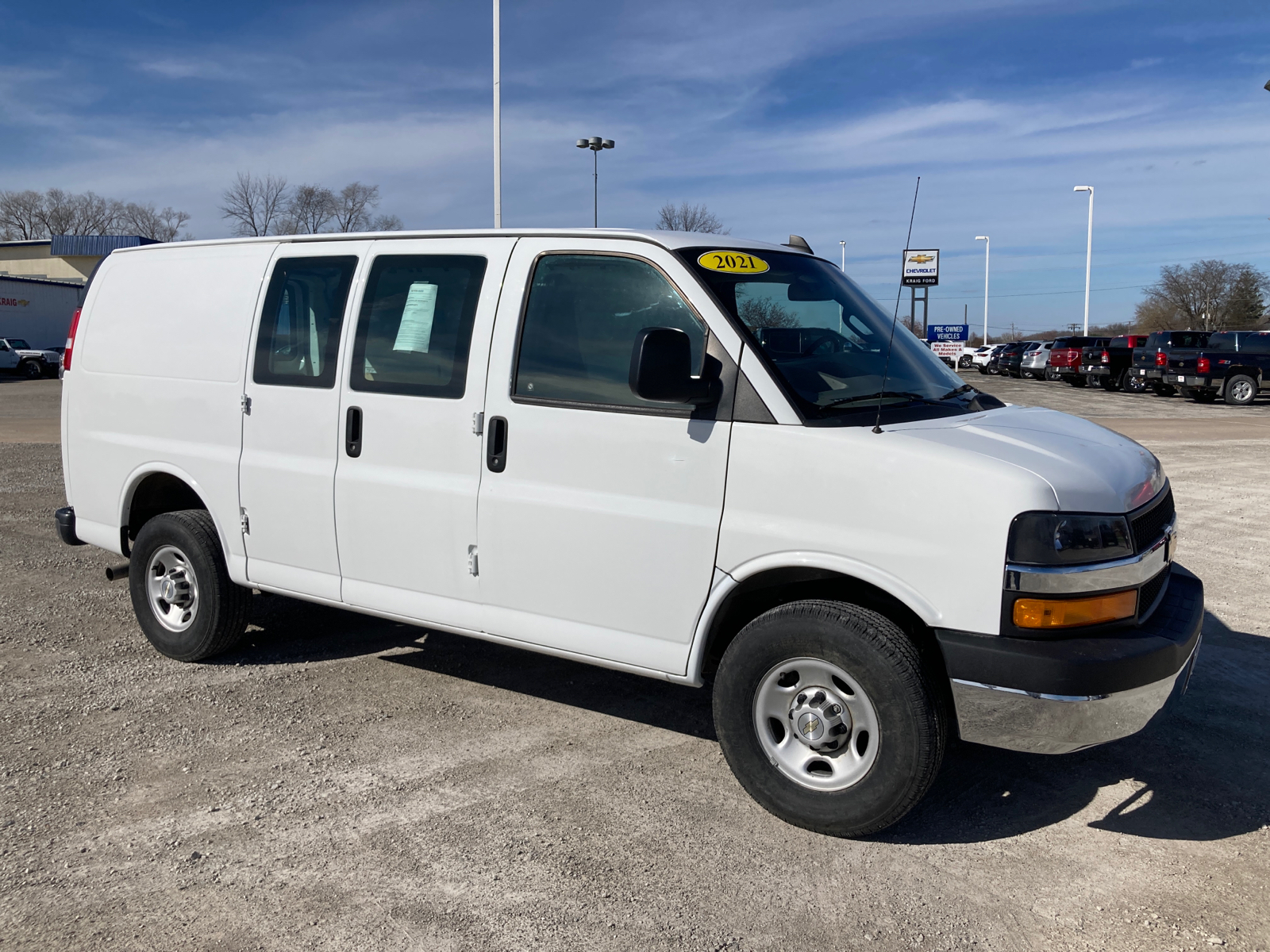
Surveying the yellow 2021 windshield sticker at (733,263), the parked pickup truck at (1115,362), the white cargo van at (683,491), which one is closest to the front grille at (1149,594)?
the white cargo van at (683,491)

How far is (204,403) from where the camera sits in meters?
5.20

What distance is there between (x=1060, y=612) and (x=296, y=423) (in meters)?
3.40

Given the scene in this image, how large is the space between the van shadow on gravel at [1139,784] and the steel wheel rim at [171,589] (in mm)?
3759

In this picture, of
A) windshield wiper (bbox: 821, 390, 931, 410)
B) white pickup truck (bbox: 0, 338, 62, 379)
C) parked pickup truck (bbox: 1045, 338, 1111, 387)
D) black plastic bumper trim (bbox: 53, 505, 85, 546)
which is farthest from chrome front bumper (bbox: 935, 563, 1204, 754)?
white pickup truck (bbox: 0, 338, 62, 379)

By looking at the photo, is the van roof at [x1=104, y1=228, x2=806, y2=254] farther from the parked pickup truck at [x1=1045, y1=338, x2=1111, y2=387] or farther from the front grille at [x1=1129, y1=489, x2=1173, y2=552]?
the parked pickup truck at [x1=1045, y1=338, x2=1111, y2=387]

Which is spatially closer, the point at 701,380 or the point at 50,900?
the point at 50,900

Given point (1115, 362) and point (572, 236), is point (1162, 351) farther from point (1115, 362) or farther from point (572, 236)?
point (572, 236)

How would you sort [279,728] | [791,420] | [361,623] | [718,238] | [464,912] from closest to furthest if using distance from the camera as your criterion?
[464,912] → [791,420] → [718,238] → [279,728] → [361,623]

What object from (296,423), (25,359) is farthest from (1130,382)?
(25,359)

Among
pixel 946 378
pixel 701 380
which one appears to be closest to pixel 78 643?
pixel 701 380

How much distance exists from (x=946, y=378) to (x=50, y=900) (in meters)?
3.83

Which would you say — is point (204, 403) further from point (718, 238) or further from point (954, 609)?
point (954, 609)

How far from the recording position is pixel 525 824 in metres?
3.75

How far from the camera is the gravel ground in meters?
3.13
